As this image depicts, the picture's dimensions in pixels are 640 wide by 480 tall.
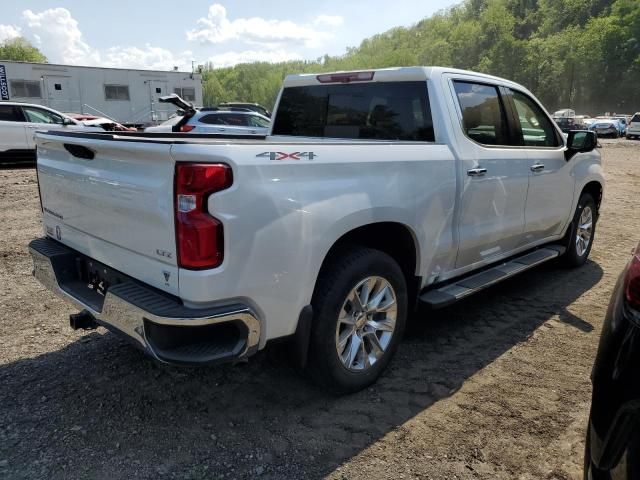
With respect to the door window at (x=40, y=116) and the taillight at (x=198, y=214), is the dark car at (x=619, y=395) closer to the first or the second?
the taillight at (x=198, y=214)

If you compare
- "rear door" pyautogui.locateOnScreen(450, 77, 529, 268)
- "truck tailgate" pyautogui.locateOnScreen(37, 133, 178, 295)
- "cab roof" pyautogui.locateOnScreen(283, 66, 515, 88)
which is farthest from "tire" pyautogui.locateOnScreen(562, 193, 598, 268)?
"truck tailgate" pyautogui.locateOnScreen(37, 133, 178, 295)

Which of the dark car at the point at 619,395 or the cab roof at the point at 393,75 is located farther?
the cab roof at the point at 393,75

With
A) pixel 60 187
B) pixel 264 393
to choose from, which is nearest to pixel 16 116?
pixel 60 187

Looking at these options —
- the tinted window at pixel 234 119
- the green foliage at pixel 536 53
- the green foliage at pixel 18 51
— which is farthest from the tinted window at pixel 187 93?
the green foliage at pixel 18 51

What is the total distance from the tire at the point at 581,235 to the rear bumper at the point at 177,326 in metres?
4.21

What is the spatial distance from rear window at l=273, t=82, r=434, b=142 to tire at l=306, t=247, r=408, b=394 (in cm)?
116

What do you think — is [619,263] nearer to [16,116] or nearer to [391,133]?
[391,133]

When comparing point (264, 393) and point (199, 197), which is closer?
point (199, 197)

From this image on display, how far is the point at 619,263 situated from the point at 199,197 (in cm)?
544

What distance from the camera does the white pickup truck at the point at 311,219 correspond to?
2.32 metres

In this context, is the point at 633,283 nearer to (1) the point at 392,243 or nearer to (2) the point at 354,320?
(2) the point at 354,320

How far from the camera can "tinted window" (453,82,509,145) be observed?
12.5 ft

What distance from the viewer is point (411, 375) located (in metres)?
3.42

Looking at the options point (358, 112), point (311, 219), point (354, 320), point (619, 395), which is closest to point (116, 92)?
point (358, 112)
